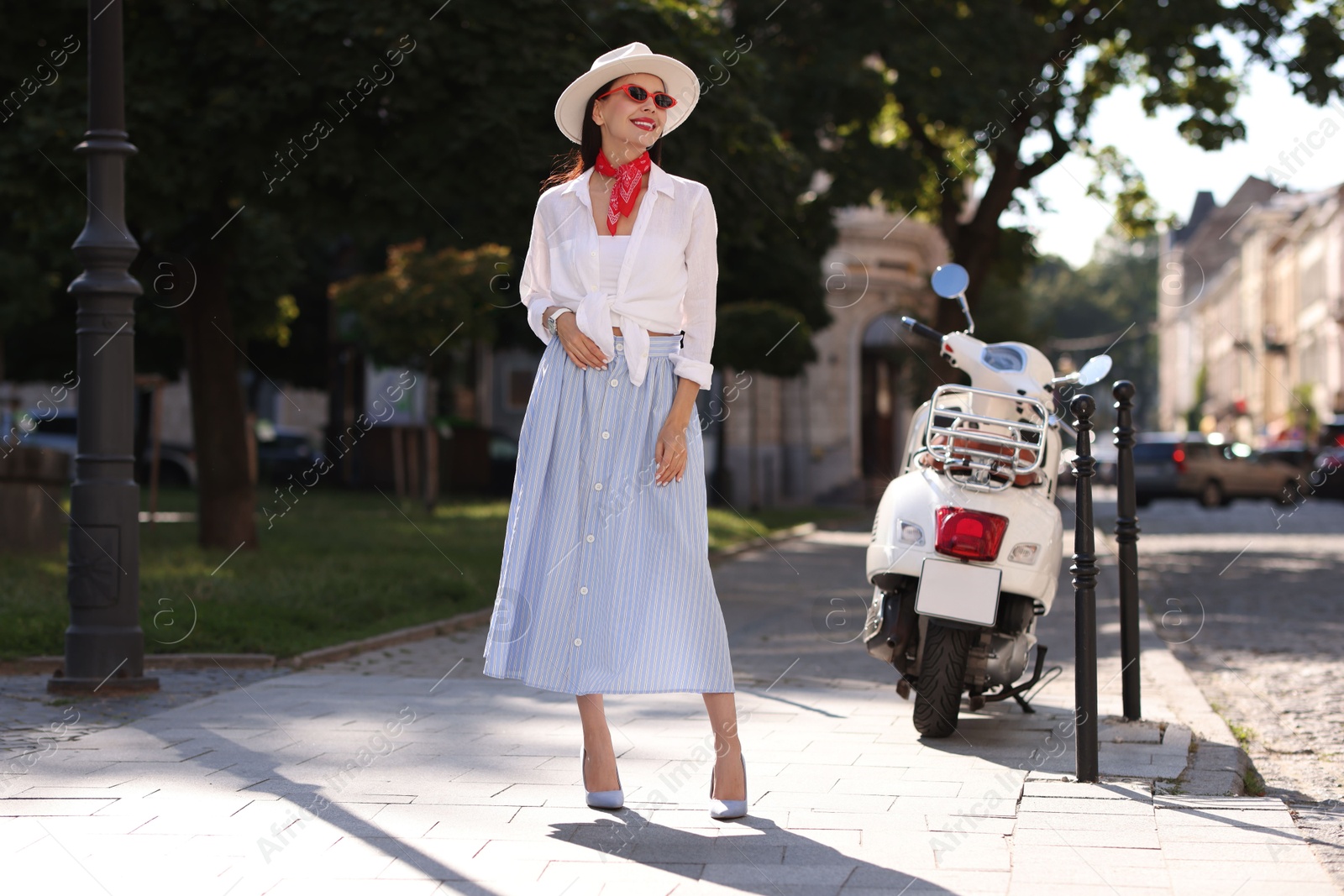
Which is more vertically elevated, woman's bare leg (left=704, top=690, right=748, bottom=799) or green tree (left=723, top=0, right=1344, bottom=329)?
green tree (left=723, top=0, right=1344, bottom=329)

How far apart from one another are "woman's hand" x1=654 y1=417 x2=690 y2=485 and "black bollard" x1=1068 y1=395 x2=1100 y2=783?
4.44 feet

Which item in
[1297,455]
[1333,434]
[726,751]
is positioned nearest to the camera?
[726,751]

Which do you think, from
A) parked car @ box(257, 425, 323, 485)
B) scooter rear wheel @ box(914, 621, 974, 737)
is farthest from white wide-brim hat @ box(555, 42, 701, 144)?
parked car @ box(257, 425, 323, 485)

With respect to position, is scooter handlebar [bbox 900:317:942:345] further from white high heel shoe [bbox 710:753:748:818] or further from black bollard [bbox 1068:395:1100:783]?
white high heel shoe [bbox 710:753:748:818]

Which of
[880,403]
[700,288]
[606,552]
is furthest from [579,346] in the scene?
[880,403]

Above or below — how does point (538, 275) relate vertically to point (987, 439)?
above

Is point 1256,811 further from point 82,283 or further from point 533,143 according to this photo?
point 533,143

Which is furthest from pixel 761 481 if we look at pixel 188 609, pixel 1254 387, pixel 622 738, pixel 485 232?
pixel 1254 387

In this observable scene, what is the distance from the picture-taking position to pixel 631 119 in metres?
4.25

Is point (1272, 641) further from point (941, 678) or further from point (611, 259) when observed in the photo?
point (611, 259)

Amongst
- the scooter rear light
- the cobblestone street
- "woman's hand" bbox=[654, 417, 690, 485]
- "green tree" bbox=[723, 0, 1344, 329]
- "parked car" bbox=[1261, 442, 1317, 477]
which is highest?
"green tree" bbox=[723, 0, 1344, 329]

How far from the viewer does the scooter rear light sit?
17.2 feet

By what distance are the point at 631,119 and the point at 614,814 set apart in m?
1.91

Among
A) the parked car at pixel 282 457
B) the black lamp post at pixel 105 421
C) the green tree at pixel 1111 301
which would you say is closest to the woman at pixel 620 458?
the black lamp post at pixel 105 421
